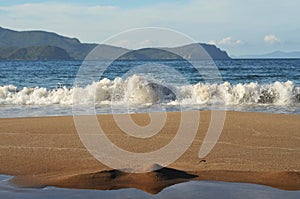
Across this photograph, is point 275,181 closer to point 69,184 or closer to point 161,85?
point 69,184

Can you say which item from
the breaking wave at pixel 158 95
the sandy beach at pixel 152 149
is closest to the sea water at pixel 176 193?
the sandy beach at pixel 152 149

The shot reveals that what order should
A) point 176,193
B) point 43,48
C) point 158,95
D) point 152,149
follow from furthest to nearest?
point 43,48
point 158,95
point 152,149
point 176,193

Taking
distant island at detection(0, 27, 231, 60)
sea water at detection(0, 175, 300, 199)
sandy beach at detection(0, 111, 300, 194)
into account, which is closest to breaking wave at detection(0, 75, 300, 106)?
sandy beach at detection(0, 111, 300, 194)

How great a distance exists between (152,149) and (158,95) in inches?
418

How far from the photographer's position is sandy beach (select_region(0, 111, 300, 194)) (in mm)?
5238

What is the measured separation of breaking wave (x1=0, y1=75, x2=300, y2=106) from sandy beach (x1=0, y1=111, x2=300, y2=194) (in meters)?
6.74

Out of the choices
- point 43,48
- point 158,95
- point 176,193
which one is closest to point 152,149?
point 176,193

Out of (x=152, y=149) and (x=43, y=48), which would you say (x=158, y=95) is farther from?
(x=43, y=48)

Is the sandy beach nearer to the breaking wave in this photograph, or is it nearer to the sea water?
the sea water

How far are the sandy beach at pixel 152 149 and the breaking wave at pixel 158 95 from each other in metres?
6.74

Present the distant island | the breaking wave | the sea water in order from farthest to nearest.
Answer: the distant island
the breaking wave
the sea water

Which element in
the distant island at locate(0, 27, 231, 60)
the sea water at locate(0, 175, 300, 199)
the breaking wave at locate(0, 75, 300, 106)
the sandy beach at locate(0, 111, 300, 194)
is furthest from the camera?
the distant island at locate(0, 27, 231, 60)

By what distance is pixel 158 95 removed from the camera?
59.1 feet

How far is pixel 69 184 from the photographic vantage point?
5.09m
